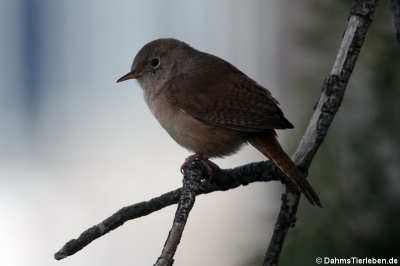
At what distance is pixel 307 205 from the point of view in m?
2.86

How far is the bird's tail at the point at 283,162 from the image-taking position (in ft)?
8.37

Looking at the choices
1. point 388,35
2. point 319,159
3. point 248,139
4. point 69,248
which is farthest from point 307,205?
point 69,248

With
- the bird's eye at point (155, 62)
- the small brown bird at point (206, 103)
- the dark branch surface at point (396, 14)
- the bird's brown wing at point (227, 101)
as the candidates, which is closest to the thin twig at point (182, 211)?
the small brown bird at point (206, 103)

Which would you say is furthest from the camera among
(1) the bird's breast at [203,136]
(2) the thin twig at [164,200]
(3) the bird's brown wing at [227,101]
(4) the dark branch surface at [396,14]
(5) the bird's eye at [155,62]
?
(5) the bird's eye at [155,62]

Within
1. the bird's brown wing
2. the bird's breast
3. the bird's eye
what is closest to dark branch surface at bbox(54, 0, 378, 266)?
the bird's brown wing

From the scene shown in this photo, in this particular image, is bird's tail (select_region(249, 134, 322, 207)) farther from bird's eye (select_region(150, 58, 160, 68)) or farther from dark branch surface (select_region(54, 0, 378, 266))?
bird's eye (select_region(150, 58, 160, 68))

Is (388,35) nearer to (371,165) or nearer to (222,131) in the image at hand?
(371,165)

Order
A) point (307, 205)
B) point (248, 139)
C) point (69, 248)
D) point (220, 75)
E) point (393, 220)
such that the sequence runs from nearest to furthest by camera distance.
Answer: point (69, 248) < point (393, 220) < point (307, 205) < point (248, 139) < point (220, 75)

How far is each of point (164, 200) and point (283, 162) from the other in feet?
1.87

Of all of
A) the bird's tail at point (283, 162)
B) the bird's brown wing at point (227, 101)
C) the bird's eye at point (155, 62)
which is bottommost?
the bird's tail at point (283, 162)

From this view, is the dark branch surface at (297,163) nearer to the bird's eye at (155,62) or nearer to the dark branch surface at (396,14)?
the dark branch surface at (396,14)

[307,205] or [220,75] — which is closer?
[307,205]

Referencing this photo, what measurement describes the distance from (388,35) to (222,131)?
97cm

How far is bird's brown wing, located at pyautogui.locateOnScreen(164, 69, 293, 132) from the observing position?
10.7 ft
